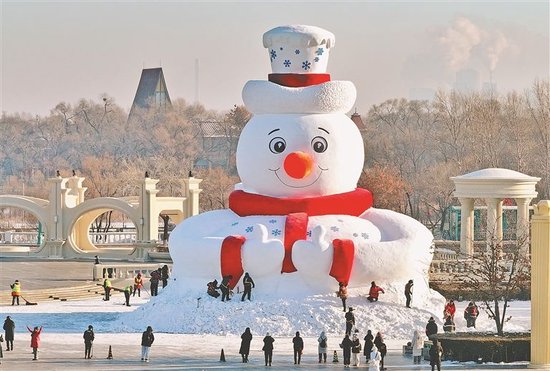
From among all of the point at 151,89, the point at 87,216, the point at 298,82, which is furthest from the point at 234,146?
the point at 298,82

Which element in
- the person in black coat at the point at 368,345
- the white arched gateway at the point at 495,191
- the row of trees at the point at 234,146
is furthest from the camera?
the row of trees at the point at 234,146

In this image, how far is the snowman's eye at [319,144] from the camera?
4378 cm

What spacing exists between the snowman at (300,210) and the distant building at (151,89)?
12152cm

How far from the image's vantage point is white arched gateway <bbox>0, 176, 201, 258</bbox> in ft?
242

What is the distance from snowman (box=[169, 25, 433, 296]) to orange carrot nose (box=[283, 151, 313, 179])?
0.08ft

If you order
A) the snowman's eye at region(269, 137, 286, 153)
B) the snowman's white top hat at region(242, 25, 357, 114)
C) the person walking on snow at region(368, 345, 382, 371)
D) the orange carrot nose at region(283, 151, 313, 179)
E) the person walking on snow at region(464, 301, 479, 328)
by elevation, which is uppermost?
the snowman's white top hat at region(242, 25, 357, 114)

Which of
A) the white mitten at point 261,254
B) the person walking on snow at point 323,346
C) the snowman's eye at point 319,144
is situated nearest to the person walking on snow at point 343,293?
the white mitten at point 261,254

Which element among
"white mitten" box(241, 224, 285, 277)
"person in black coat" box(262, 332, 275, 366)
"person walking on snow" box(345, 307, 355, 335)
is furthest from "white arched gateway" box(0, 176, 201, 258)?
"person in black coat" box(262, 332, 275, 366)

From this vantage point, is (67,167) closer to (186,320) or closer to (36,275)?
(36,275)

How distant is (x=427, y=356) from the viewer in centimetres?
3931

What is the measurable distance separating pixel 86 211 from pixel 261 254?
32.5 m

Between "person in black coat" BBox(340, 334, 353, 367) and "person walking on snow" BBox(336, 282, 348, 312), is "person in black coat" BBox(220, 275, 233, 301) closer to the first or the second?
"person walking on snow" BBox(336, 282, 348, 312)

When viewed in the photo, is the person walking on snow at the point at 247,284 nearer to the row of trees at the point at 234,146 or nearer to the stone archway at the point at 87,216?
the stone archway at the point at 87,216

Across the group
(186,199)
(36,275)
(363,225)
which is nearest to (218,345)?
(363,225)
